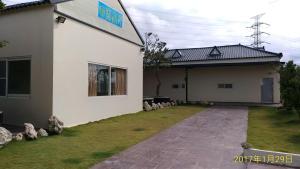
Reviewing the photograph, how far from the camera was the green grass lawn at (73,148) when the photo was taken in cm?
495

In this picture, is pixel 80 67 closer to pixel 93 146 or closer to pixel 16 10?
pixel 16 10

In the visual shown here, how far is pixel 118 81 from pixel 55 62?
457 centimetres

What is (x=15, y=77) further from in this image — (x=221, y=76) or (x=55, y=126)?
(x=221, y=76)

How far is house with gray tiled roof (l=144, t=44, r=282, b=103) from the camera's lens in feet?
67.4

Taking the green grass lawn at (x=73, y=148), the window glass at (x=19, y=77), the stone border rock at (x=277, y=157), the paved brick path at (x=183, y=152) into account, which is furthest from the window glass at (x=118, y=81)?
the stone border rock at (x=277, y=157)

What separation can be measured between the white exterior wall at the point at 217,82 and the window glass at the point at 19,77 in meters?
15.9

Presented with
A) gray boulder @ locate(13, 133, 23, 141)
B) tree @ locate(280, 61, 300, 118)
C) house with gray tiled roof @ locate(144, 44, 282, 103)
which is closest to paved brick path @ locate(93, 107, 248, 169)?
gray boulder @ locate(13, 133, 23, 141)

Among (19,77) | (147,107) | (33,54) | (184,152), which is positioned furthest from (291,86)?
(19,77)

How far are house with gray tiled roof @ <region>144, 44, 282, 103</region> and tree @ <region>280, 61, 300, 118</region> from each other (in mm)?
6173

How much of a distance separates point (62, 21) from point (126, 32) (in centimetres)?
505

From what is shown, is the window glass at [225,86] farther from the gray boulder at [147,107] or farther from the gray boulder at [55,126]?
the gray boulder at [55,126]

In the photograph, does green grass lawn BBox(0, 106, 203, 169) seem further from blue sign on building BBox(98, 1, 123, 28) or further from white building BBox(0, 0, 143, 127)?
blue sign on building BBox(98, 1, 123, 28)

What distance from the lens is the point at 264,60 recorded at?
64.3 feet

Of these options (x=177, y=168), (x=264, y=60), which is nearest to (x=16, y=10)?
(x=177, y=168)
